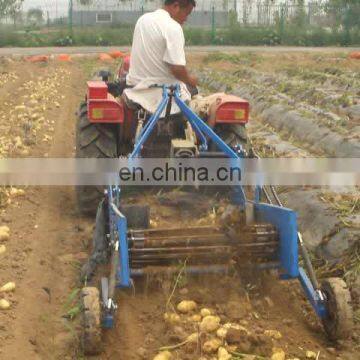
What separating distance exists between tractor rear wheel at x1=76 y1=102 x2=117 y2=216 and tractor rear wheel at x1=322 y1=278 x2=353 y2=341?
260 cm

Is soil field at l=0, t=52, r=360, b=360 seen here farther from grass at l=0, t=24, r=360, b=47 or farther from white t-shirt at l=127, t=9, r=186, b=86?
grass at l=0, t=24, r=360, b=47

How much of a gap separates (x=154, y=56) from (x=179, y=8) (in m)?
0.47

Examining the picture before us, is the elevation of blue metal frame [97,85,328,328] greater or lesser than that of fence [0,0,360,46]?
lesser

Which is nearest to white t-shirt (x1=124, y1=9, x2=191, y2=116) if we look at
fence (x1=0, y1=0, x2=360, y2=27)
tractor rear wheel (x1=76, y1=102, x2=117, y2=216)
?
tractor rear wheel (x1=76, y1=102, x2=117, y2=216)

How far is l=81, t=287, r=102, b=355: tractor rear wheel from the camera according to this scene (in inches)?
152

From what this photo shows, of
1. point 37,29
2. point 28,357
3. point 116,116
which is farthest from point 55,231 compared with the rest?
point 37,29

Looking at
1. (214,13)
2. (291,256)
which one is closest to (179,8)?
(291,256)

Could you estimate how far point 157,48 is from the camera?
5863mm

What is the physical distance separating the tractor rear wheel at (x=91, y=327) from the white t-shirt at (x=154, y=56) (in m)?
2.43

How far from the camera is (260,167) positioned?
18.8ft

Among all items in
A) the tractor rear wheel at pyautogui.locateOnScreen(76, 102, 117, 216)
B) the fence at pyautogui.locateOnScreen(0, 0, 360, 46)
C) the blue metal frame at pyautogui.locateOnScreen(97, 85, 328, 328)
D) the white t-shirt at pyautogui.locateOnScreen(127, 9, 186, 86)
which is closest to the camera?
the blue metal frame at pyautogui.locateOnScreen(97, 85, 328, 328)

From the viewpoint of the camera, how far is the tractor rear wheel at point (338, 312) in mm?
4066

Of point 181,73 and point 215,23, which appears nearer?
point 181,73

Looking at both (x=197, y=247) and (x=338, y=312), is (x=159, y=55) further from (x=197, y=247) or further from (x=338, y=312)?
(x=338, y=312)
